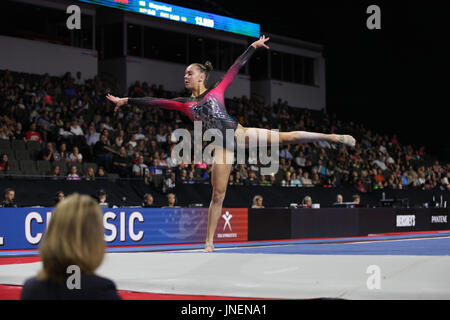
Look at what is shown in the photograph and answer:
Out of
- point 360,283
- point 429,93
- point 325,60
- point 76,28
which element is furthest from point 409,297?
point 325,60

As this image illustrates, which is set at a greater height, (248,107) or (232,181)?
(248,107)

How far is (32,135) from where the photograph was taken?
1246 centimetres

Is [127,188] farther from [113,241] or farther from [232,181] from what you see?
[232,181]

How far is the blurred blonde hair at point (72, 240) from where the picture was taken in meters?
1.92

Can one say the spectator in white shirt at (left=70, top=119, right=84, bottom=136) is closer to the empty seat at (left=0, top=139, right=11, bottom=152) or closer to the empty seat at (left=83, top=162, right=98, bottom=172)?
A: the empty seat at (left=83, top=162, right=98, bottom=172)

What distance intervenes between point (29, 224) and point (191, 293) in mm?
6283

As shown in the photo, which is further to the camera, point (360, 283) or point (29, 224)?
point (29, 224)

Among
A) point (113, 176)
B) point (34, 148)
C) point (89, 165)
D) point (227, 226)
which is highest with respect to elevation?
point (34, 148)

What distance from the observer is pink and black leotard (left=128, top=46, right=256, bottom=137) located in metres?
5.65

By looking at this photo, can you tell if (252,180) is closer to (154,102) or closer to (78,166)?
(78,166)

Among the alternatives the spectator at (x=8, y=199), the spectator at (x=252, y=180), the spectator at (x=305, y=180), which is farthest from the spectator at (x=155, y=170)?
the spectator at (x=305, y=180)

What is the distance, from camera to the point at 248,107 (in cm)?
2059

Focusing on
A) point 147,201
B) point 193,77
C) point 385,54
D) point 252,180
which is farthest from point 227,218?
point 385,54

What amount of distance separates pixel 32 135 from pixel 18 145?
65 cm
